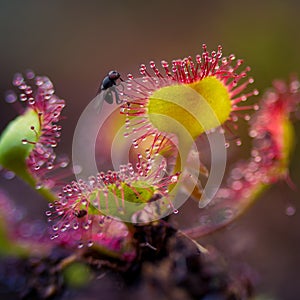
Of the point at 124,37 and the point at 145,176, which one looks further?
the point at 124,37

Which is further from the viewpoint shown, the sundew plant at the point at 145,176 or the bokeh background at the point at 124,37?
the bokeh background at the point at 124,37

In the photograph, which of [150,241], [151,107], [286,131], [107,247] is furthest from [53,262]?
[286,131]

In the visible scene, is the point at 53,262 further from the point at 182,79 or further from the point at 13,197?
the point at 13,197

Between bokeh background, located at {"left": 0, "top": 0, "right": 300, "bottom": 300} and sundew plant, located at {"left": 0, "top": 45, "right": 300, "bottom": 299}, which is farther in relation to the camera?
bokeh background, located at {"left": 0, "top": 0, "right": 300, "bottom": 300}

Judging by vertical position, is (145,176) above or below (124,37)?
above

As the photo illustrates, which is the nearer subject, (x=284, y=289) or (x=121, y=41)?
(x=284, y=289)
